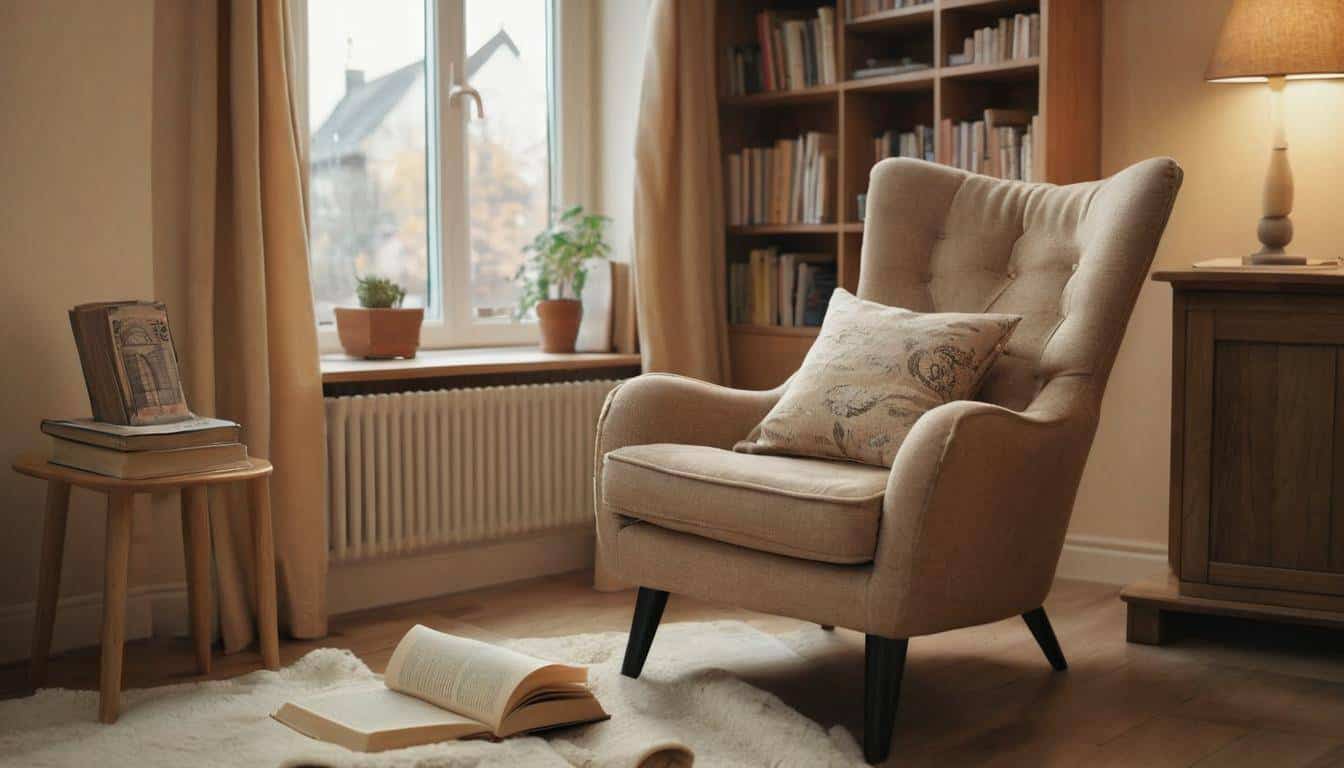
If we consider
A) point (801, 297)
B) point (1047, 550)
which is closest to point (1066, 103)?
point (801, 297)

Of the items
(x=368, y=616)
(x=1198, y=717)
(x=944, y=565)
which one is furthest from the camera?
(x=368, y=616)

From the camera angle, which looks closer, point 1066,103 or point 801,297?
point 1066,103

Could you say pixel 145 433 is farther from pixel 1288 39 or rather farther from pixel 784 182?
pixel 1288 39

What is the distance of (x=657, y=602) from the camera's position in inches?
105

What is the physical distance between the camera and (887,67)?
12.3ft

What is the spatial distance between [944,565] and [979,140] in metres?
1.63

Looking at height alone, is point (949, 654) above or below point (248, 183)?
below

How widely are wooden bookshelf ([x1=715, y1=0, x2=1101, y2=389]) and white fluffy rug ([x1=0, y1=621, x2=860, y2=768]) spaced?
144 centimetres

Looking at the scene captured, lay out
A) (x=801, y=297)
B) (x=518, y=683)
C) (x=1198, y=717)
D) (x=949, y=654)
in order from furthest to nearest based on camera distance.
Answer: (x=801, y=297), (x=949, y=654), (x=1198, y=717), (x=518, y=683)

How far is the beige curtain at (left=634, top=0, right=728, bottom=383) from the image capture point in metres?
3.79

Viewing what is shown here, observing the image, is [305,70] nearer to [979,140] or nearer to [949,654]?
[979,140]

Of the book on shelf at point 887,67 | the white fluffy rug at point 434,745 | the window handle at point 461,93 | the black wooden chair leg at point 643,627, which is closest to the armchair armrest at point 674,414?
the black wooden chair leg at point 643,627

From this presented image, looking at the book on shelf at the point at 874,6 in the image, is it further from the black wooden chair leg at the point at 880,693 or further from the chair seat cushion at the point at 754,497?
the black wooden chair leg at the point at 880,693

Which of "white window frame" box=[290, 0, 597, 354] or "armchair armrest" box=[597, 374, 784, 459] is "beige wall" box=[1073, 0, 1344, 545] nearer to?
"armchair armrest" box=[597, 374, 784, 459]
